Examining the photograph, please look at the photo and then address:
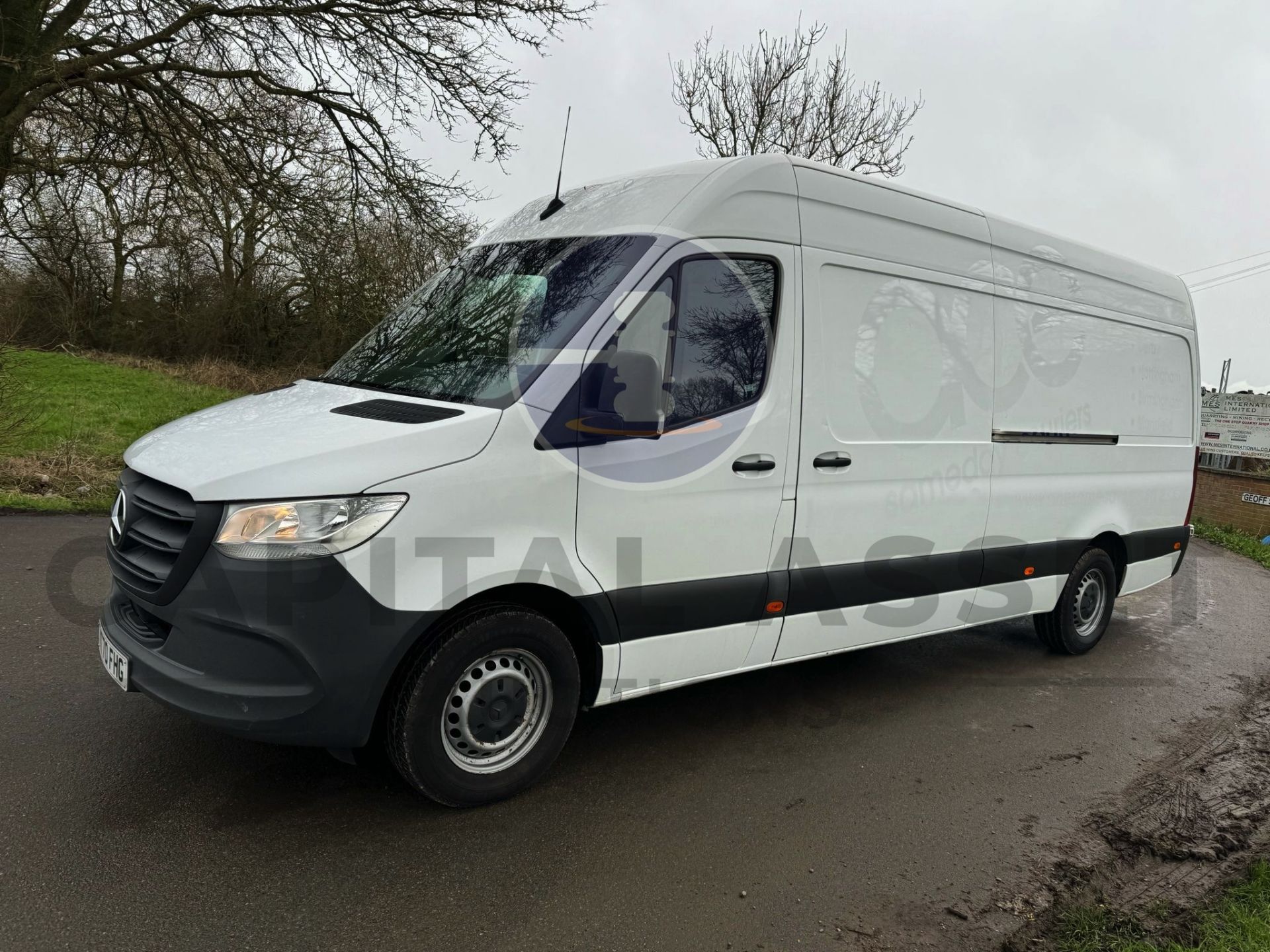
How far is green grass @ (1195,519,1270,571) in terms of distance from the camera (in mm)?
11625

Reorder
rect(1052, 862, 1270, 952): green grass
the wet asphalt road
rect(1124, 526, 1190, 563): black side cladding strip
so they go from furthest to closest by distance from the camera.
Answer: rect(1124, 526, 1190, 563): black side cladding strip, rect(1052, 862, 1270, 952): green grass, the wet asphalt road

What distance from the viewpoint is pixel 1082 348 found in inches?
224

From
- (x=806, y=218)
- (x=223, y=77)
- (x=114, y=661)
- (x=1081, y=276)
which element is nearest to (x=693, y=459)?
(x=806, y=218)

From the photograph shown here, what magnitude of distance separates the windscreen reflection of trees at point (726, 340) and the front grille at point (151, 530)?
1.82 meters

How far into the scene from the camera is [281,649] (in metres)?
2.89

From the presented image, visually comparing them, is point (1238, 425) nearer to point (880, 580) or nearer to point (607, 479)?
point (880, 580)

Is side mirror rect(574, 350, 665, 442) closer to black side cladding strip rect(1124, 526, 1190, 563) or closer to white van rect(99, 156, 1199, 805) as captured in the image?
white van rect(99, 156, 1199, 805)

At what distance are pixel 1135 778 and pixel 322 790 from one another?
366 cm

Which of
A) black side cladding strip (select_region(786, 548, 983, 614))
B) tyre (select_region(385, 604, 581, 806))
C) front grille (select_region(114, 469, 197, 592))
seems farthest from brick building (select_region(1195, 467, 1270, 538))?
front grille (select_region(114, 469, 197, 592))

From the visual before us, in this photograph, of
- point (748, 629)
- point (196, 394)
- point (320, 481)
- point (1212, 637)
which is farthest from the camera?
point (196, 394)

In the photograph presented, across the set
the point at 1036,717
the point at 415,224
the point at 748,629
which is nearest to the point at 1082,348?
the point at 1036,717

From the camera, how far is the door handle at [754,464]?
149 inches

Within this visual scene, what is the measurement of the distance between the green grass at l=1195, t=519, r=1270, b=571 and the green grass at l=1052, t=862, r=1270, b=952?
9.72m

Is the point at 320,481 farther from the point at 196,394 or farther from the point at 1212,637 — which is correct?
the point at 196,394
